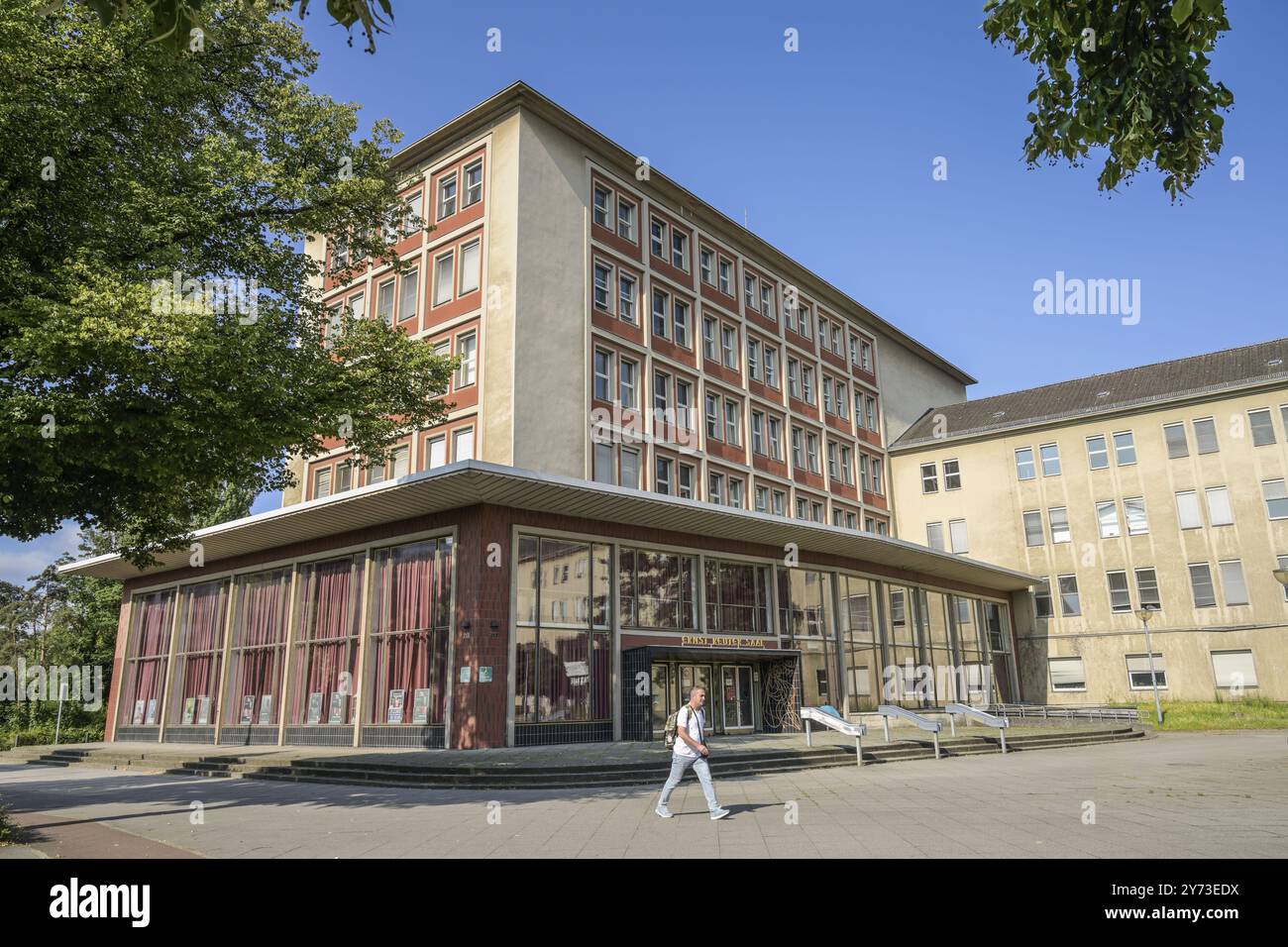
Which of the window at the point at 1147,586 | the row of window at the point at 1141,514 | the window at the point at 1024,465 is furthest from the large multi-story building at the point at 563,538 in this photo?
the window at the point at 1024,465

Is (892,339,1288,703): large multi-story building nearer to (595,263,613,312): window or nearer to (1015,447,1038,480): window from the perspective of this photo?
(1015,447,1038,480): window

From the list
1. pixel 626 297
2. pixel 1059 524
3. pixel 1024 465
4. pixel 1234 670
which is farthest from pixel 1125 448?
pixel 626 297

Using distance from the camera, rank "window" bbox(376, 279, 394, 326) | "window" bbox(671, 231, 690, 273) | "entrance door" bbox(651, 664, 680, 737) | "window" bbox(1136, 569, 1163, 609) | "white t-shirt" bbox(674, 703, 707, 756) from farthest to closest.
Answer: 1. "window" bbox(1136, 569, 1163, 609)
2. "window" bbox(671, 231, 690, 273)
3. "window" bbox(376, 279, 394, 326)
4. "entrance door" bbox(651, 664, 680, 737)
5. "white t-shirt" bbox(674, 703, 707, 756)

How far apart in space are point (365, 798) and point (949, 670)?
30.6 metres

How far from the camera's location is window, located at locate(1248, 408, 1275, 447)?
1580 inches

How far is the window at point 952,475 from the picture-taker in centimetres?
4856

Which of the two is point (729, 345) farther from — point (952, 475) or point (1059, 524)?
point (1059, 524)

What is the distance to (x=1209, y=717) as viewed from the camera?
33938mm

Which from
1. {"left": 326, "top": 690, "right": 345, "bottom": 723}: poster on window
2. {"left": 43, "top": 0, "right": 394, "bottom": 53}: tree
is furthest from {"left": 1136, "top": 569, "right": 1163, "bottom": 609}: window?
{"left": 43, "top": 0, "right": 394, "bottom": 53}: tree

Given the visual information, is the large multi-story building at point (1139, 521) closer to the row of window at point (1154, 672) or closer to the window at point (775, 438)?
the row of window at point (1154, 672)

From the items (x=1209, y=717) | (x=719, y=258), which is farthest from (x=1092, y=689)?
(x=719, y=258)

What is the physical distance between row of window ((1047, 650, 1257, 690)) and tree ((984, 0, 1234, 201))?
3587 cm

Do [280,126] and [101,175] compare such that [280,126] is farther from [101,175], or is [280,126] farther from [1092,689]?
[1092,689]

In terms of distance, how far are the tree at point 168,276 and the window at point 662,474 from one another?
17.8m
